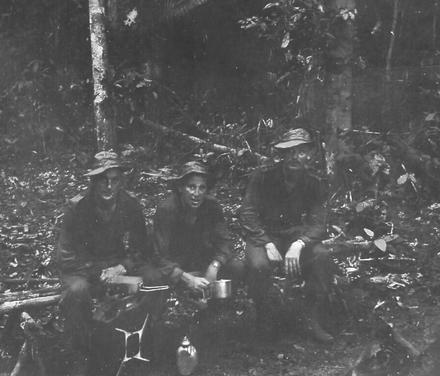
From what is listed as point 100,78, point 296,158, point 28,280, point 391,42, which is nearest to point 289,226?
point 296,158

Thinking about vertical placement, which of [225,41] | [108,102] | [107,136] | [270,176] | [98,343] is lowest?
[98,343]

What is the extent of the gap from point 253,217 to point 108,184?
1.27 meters

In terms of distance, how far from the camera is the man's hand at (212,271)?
14.0 feet

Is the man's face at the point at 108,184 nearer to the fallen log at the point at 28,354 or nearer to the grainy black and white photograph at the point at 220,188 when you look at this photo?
the grainy black and white photograph at the point at 220,188

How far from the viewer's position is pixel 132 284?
13.3ft

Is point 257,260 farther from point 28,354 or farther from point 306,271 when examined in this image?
point 28,354

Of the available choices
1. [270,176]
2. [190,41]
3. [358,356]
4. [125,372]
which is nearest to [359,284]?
[358,356]

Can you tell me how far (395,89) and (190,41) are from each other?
2.50m

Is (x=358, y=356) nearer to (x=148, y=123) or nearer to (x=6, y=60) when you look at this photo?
(x=148, y=123)

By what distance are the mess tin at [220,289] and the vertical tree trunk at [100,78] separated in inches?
110

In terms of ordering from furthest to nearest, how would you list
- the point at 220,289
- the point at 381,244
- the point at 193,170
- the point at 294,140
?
the point at 381,244
the point at 294,140
the point at 193,170
the point at 220,289

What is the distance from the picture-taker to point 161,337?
4332 mm

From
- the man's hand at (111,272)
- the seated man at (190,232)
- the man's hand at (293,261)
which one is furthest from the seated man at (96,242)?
the man's hand at (293,261)

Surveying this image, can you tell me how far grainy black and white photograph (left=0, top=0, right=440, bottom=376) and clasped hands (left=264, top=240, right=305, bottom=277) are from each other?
0.02 metres
